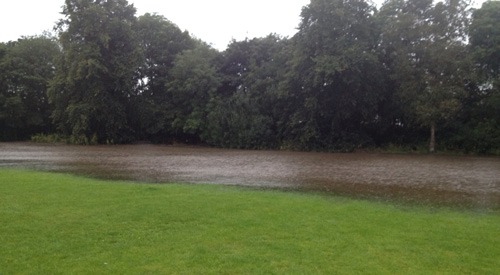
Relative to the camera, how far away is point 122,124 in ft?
149

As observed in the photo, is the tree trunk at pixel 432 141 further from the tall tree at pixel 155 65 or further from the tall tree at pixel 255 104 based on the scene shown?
the tall tree at pixel 155 65

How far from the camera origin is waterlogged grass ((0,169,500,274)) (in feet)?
19.9

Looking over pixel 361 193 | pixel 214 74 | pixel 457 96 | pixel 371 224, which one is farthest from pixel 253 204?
pixel 214 74

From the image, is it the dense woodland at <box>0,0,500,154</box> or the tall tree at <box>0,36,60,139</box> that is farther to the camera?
the tall tree at <box>0,36,60,139</box>

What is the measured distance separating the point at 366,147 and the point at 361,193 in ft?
84.2

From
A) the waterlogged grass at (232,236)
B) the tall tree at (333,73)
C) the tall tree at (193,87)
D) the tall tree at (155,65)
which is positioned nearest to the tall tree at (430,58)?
the tall tree at (333,73)

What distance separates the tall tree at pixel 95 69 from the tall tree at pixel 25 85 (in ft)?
19.1

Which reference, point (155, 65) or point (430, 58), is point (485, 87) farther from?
point (155, 65)

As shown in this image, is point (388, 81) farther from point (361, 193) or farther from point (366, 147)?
point (361, 193)

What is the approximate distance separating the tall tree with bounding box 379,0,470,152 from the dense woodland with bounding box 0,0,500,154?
0.33ft

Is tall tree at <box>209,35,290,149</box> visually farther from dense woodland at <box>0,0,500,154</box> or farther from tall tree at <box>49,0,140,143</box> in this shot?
tall tree at <box>49,0,140,143</box>

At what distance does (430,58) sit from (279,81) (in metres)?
13.3

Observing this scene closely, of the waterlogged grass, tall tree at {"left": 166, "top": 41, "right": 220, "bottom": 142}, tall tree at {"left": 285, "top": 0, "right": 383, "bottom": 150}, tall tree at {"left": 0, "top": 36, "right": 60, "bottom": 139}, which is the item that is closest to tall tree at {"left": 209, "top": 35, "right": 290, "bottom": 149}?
tall tree at {"left": 166, "top": 41, "right": 220, "bottom": 142}

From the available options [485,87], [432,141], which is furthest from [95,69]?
[485,87]
